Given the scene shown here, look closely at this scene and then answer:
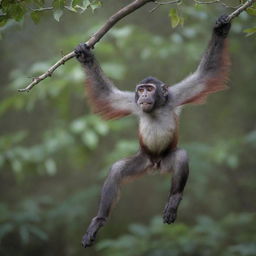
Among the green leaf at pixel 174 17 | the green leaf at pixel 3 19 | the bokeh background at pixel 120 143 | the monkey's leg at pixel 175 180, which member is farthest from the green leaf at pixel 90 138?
the green leaf at pixel 3 19

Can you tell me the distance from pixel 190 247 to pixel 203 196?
3.79 m

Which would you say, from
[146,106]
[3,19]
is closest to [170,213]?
[146,106]

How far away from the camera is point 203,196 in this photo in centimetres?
1554

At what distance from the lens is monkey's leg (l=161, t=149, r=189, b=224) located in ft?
20.9

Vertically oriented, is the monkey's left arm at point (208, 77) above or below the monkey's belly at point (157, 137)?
above

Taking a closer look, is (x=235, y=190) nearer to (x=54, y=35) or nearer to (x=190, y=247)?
(x=190, y=247)

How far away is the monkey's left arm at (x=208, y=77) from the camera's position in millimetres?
6961

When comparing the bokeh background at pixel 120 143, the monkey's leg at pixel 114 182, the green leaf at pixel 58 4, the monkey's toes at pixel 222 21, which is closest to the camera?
the green leaf at pixel 58 4

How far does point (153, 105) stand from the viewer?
706cm

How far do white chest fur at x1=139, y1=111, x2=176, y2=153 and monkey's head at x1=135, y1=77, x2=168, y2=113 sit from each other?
0.83ft

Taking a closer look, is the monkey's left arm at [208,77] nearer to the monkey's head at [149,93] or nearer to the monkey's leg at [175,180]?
the monkey's head at [149,93]

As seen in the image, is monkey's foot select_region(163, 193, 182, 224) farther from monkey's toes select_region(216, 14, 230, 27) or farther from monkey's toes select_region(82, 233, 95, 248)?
monkey's toes select_region(216, 14, 230, 27)

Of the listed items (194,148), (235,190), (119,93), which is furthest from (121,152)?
(235,190)

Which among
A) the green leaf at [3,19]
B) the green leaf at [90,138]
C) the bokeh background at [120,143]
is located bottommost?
the green leaf at [3,19]
